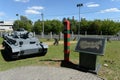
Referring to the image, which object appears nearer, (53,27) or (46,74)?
(46,74)

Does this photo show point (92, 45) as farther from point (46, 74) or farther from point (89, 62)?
point (46, 74)

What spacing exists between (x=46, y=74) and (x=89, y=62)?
6.25ft

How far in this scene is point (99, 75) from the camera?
7.46m

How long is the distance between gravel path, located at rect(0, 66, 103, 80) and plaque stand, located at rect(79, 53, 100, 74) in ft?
1.49

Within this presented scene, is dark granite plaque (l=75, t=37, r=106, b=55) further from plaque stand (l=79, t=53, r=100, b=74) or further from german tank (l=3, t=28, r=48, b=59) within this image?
german tank (l=3, t=28, r=48, b=59)

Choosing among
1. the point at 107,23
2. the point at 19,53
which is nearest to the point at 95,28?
the point at 107,23

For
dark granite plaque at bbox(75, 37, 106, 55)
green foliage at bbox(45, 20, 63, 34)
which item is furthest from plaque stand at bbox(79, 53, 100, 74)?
green foliage at bbox(45, 20, 63, 34)

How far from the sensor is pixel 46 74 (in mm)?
7539

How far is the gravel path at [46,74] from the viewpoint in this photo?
711 centimetres

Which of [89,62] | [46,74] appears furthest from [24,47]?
[89,62]

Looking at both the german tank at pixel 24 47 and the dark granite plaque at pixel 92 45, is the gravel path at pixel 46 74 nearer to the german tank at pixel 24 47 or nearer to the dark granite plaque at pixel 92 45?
the dark granite plaque at pixel 92 45

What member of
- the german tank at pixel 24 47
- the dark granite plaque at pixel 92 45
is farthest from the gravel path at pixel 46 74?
the german tank at pixel 24 47

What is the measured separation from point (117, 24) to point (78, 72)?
53.1 m

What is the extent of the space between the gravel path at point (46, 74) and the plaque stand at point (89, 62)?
46 centimetres
